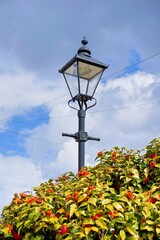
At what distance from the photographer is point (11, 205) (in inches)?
119

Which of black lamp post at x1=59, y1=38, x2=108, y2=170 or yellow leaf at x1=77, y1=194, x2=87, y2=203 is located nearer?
yellow leaf at x1=77, y1=194, x2=87, y2=203

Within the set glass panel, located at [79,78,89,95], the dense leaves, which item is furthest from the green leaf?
glass panel, located at [79,78,89,95]

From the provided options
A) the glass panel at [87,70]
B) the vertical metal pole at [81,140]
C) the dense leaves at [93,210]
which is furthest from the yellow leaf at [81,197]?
the glass panel at [87,70]

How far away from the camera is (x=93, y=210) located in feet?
7.73

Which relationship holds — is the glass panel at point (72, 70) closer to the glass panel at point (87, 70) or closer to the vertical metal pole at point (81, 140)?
the glass panel at point (87, 70)

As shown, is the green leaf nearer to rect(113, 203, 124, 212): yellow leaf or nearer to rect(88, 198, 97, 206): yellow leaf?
rect(88, 198, 97, 206): yellow leaf

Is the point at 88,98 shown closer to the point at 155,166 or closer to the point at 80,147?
the point at 80,147

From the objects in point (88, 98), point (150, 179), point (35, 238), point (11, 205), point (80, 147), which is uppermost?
point (88, 98)

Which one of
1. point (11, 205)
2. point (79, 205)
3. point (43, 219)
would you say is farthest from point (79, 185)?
point (11, 205)

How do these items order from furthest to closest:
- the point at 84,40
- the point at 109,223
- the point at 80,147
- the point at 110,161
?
the point at 84,40, the point at 80,147, the point at 110,161, the point at 109,223

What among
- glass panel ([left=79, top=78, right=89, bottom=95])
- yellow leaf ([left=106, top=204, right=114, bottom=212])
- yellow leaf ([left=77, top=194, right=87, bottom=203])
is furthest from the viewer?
glass panel ([left=79, top=78, right=89, bottom=95])

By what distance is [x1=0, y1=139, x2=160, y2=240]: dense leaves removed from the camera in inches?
90.2

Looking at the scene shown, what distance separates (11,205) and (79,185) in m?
0.70

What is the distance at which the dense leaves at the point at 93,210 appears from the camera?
90.2 inches
